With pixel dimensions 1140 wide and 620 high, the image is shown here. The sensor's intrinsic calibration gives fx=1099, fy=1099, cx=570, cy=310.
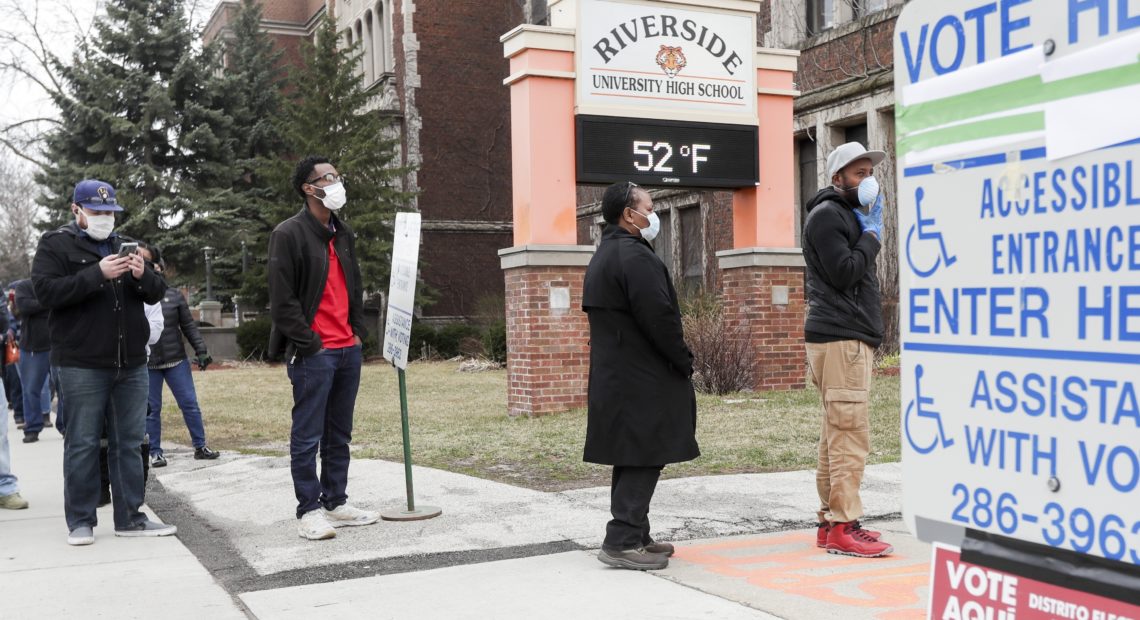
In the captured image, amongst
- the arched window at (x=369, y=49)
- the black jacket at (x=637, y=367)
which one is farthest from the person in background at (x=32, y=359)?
the arched window at (x=369, y=49)

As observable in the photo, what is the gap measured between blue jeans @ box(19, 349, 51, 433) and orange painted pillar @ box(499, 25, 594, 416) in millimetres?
5337

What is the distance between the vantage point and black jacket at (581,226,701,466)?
5254mm

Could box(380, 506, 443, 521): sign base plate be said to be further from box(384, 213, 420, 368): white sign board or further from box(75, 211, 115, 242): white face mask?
box(75, 211, 115, 242): white face mask

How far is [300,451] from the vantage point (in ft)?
20.1

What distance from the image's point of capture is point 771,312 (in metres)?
13.9

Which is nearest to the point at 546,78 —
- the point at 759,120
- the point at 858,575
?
the point at 759,120

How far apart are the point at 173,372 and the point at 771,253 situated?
740 centimetres

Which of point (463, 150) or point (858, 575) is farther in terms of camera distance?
point (463, 150)

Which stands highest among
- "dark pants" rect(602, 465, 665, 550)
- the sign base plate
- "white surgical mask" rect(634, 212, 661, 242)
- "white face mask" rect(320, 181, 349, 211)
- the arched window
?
the arched window

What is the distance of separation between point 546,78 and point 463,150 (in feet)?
72.8

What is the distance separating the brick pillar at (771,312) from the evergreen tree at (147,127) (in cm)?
2418

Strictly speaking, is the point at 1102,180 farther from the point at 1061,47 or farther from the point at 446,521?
the point at 446,521

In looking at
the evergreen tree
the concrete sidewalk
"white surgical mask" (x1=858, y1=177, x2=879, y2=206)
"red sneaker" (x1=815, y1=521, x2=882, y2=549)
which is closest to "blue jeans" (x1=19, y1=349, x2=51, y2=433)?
the concrete sidewalk

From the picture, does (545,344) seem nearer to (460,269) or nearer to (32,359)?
(32,359)
